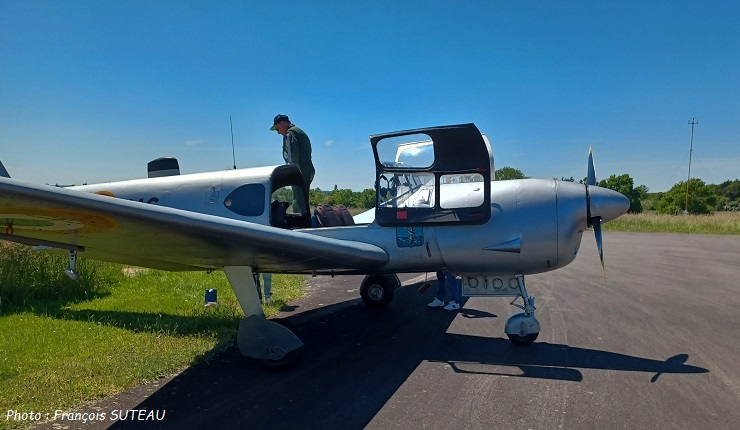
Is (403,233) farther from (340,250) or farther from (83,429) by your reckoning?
(83,429)

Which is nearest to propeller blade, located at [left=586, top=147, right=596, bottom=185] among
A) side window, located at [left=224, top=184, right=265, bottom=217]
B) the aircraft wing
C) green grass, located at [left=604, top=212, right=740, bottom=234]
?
the aircraft wing

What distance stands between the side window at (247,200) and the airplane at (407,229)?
0.01m

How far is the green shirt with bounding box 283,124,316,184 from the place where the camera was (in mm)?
6902

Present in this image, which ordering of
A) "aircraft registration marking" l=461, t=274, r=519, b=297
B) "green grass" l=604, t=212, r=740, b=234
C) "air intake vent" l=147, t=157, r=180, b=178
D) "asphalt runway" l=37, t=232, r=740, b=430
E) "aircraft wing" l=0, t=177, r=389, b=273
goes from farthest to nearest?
"green grass" l=604, t=212, r=740, b=234 → "air intake vent" l=147, t=157, r=180, b=178 → "aircraft registration marking" l=461, t=274, r=519, b=297 → "asphalt runway" l=37, t=232, r=740, b=430 → "aircraft wing" l=0, t=177, r=389, b=273

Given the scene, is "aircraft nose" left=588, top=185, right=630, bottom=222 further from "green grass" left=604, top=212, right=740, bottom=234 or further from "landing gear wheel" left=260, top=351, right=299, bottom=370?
"green grass" left=604, top=212, right=740, bottom=234

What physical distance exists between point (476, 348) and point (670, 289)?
6.04 m

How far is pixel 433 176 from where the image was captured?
567cm

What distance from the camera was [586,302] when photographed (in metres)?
8.16

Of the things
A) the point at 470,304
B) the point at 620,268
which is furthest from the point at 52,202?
the point at 620,268

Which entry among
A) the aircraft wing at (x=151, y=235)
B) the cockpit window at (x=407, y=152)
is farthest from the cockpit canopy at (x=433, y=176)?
the aircraft wing at (x=151, y=235)

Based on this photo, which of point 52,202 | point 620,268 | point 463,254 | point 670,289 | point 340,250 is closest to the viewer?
point 52,202

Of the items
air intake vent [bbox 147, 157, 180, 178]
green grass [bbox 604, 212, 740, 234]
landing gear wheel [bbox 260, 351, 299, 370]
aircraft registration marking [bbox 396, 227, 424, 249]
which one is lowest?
green grass [bbox 604, 212, 740, 234]

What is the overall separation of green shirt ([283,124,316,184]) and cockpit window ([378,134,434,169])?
1.70 meters

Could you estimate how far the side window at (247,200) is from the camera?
19.2 feet
